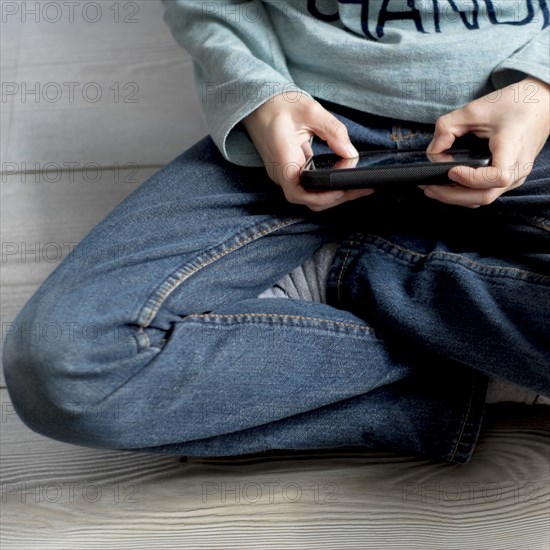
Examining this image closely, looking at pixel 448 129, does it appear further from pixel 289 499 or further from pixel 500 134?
pixel 289 499

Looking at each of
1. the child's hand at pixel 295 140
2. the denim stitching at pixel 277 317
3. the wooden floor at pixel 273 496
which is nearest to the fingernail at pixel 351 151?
the child's hand at pixel 295 140

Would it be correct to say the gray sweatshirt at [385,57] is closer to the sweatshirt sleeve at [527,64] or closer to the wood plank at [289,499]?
the sweatshirt sleeve at [527,64]

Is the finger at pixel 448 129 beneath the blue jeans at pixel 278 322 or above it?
above

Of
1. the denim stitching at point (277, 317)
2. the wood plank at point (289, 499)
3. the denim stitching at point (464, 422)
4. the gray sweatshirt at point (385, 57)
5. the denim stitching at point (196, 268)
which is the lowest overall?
the wood plank at point (289, 499)

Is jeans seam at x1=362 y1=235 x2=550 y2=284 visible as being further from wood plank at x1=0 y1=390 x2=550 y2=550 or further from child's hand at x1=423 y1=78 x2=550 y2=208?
wood plank at x1=0 y1=390 x2=550 y2=550

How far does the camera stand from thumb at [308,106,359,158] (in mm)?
660

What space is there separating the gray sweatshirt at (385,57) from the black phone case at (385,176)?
0.30 ft

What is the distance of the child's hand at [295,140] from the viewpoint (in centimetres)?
65

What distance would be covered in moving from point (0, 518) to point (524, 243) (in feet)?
1.62

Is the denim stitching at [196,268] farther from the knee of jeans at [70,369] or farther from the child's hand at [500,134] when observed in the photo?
the child's hand at [500,134]

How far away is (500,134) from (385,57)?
0.12 meters

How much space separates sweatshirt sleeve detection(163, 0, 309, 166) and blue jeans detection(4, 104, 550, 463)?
3 centimetres

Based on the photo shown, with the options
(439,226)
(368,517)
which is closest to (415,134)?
(439,226)

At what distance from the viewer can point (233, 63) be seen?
708mm
